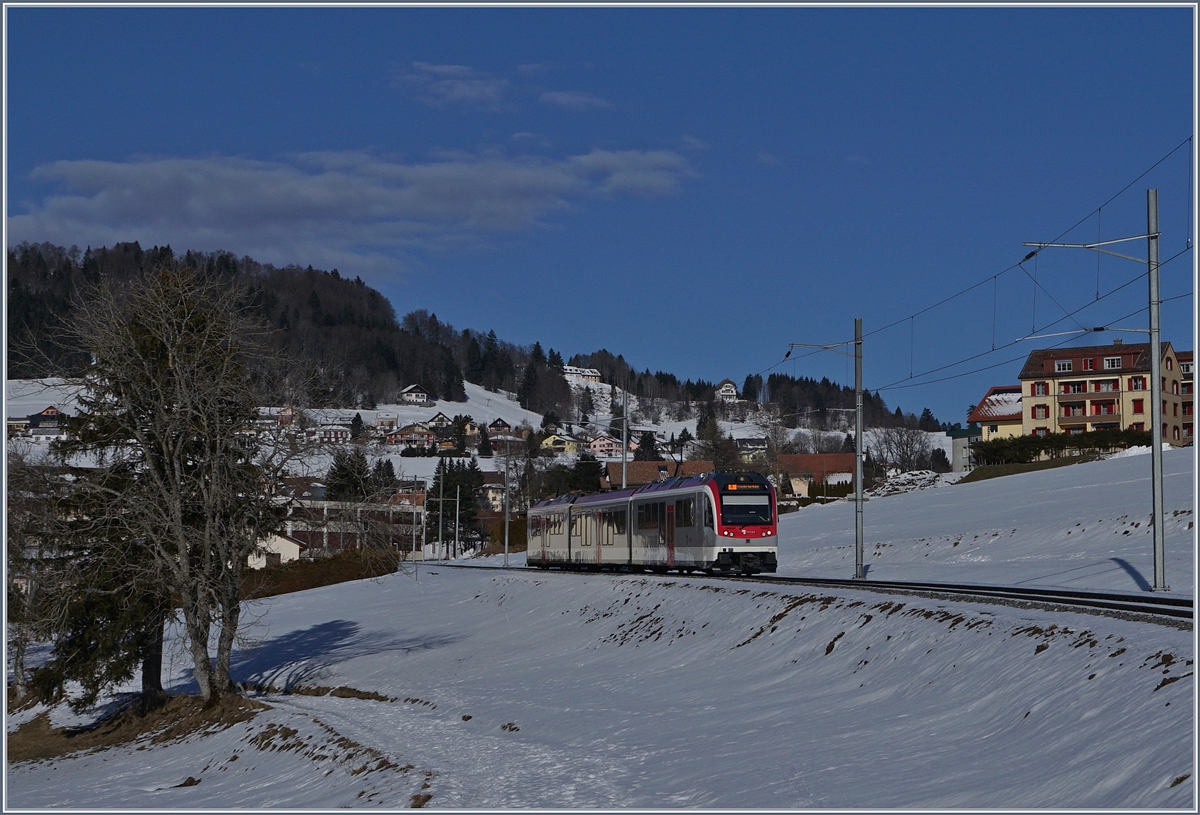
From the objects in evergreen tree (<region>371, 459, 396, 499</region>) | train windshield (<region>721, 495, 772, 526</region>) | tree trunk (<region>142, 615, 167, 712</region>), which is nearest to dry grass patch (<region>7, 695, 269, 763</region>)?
tree trunk (<region>142, 615, 167, 712</region>)

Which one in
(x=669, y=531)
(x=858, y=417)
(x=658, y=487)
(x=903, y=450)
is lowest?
(x=669, y=531)

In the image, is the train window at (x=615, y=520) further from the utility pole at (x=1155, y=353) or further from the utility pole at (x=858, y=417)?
the utility pole at (x=1155, y=353)

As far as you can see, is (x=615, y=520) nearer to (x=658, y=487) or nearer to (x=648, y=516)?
(x=648, y=516)

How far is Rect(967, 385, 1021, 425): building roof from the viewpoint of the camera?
362ft

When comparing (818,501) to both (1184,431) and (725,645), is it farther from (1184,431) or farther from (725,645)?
(725,645)

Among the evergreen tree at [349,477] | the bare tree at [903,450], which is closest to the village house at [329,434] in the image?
the evergreen tree at [349,477]

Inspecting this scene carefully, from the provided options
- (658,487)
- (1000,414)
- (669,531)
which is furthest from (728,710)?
(1000,414)

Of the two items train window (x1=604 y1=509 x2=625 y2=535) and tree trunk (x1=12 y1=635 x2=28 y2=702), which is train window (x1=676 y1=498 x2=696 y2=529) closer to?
train window (x1=604 y1=509 x2=625 y2=535)

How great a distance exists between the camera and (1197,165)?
19219 mm

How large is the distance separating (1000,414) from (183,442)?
9553cm

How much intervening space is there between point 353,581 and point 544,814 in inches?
2461

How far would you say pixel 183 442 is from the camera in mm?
28578

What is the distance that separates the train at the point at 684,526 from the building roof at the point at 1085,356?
215ft

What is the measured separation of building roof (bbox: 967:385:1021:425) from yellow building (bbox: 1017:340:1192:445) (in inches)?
215
